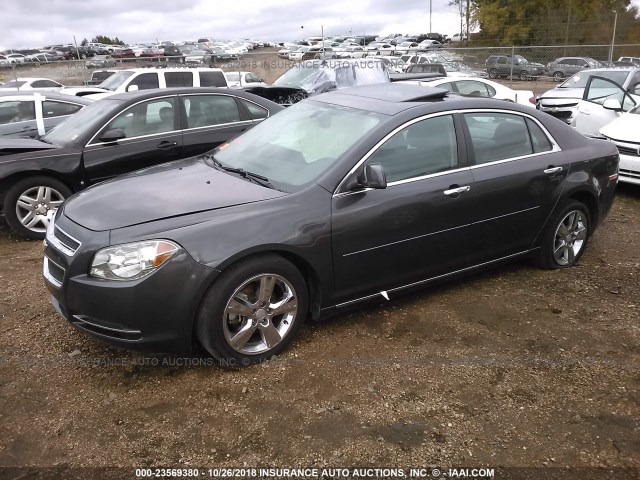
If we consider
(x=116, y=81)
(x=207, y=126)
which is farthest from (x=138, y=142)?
(x=116, y=81)

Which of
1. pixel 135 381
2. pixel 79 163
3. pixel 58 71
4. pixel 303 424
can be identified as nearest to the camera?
pixel 303 424

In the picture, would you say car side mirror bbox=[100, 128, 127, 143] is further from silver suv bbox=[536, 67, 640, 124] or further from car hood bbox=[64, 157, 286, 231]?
silver suv bbox=[536, 67, 640, 124]

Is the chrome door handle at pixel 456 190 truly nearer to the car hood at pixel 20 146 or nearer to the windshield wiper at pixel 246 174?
the windshield wiper at pixel 246 174

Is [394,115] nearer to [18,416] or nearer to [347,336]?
[347,336]

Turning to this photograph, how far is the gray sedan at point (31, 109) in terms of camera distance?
8203 mm

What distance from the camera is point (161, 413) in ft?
9.93

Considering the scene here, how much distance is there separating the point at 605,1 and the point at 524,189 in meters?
50.2

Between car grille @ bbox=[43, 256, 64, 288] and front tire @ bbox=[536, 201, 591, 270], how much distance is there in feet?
12.3


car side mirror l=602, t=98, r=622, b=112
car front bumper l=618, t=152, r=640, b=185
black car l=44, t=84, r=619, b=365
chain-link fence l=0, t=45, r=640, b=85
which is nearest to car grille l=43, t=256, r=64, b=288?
black car l=44, t=84, r=619, b=365

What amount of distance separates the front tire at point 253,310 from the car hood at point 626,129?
595 centimetres

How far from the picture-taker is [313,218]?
3.44 metres

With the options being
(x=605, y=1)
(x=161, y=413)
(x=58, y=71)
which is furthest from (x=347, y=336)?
(x=605, y=1)

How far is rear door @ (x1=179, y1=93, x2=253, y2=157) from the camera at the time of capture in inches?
265

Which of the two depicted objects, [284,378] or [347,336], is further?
[347,336]
